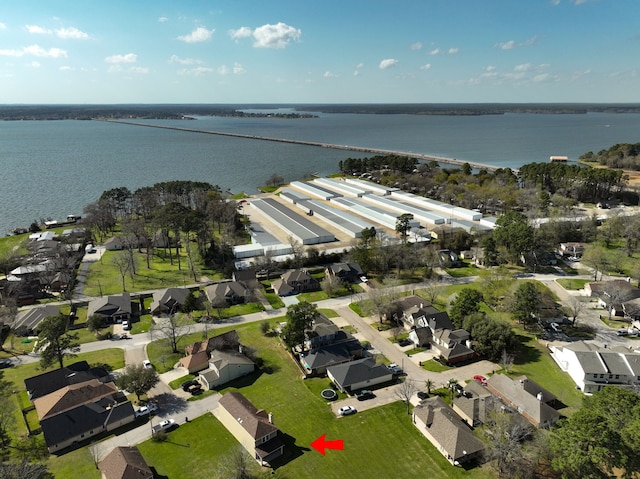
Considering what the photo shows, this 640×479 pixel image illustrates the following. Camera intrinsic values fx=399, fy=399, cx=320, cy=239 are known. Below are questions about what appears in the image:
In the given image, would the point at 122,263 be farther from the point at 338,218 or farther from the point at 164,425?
the point at 338,218

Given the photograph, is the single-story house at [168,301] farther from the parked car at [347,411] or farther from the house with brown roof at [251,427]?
the parked car at [347,411]

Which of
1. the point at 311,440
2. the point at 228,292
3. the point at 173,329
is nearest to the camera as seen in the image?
the point at 311,440

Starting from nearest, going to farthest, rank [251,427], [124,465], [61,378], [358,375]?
[124,465]
[251,427]
[61,378]
[358,375]

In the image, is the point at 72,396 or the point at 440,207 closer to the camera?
the point at 72,396

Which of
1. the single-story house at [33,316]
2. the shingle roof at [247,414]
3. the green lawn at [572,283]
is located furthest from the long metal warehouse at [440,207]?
the single-story house at [33,316]

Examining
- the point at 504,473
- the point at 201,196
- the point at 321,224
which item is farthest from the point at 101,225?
the point at 504,473

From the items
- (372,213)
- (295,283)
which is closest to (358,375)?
(295,283)

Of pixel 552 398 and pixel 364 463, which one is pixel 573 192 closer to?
pixel 552 398

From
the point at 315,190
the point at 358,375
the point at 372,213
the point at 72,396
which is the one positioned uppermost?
the point at 315,190
